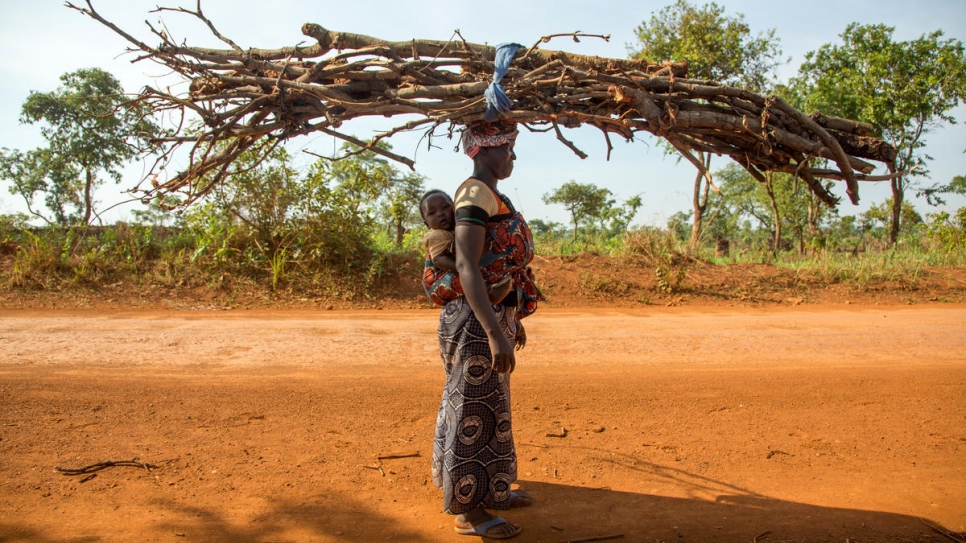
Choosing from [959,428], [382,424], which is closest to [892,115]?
[959,428]

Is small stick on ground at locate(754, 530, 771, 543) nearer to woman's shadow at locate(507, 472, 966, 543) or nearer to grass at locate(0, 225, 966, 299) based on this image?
woman's shadow at locate(507, 472, 966, 543)

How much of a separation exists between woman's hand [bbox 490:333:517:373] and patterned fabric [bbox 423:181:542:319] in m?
0.24

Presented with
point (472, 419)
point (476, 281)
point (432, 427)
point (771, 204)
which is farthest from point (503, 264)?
point (771, 204)

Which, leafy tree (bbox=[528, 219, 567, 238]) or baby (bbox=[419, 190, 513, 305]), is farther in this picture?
leafy tree (bbox=[528, 219, 567, 238])

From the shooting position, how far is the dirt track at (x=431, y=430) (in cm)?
297

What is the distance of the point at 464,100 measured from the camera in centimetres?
356

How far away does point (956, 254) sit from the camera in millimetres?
11156

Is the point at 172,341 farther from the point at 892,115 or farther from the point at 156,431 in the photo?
the point at 892,115

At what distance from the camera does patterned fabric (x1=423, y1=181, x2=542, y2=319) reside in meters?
2.72

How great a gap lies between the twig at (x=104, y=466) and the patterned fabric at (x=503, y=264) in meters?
1.89

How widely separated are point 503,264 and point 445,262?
25 cm

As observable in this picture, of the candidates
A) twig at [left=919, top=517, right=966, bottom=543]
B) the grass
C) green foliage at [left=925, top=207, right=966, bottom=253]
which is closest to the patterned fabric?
twig at [left=919, top=517, right=966, bottom=543]

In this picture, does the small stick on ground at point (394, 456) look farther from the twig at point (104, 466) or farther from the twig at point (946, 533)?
the twig at point (946, 533)

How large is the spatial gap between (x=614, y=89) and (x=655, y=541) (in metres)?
2.31
